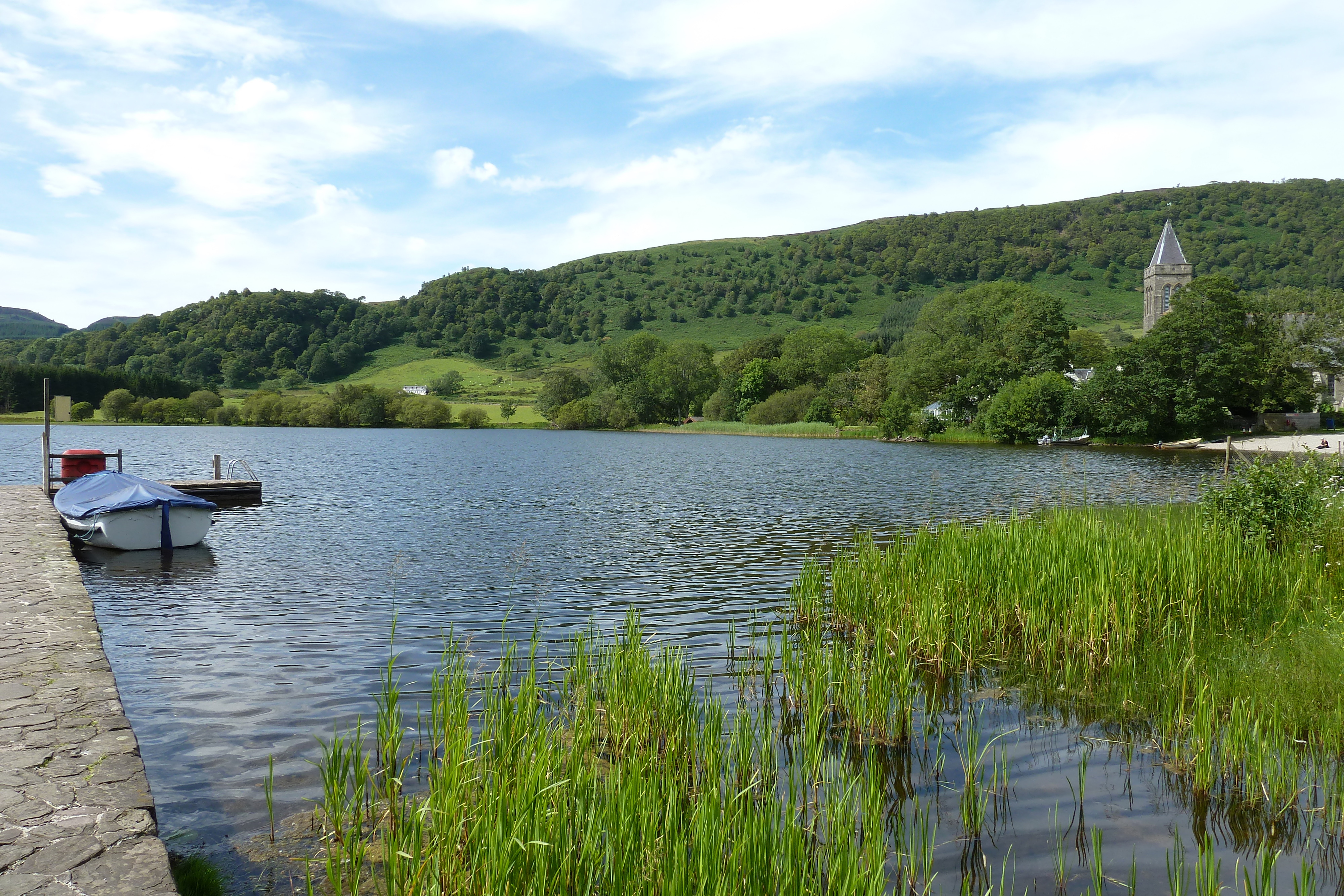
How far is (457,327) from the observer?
17325 centimetres

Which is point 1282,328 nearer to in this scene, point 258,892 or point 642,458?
point 642,458

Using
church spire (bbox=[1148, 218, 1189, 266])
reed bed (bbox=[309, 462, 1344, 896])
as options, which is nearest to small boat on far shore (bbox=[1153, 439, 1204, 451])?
reed bed (bbox=[309, 462, 1344, 896])

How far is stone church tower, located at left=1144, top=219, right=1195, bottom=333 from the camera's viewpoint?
359 feet

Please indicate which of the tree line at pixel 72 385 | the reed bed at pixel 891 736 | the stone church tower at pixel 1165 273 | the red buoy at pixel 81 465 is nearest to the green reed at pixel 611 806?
the reed bed at pixel 891 736

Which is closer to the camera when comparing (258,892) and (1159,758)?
(258,892)

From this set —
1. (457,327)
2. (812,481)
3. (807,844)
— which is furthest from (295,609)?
(457,327)

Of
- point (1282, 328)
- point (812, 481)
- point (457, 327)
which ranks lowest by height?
point (812, 481)

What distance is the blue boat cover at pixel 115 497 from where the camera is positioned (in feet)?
56.5

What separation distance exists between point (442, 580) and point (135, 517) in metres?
7.54

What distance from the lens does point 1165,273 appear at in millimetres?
109938

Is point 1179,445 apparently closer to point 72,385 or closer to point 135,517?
point 135,517

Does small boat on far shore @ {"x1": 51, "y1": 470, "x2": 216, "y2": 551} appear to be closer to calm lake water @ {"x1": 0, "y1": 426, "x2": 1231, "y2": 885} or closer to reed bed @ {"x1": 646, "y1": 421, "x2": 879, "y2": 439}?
calm lake water @ {"x1": 0, "y1": 426, "x2": 1231, "y2": 885}

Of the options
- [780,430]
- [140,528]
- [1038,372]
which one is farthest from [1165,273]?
[140,528]

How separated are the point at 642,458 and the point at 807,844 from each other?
47.9 metres
